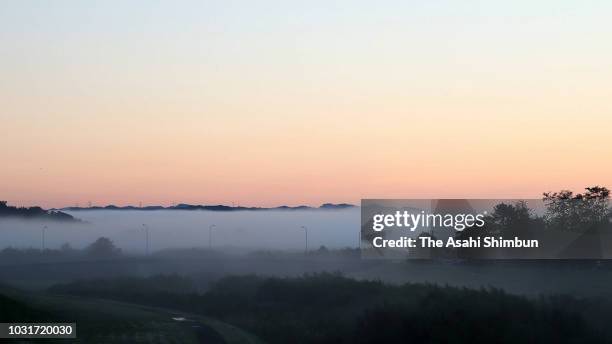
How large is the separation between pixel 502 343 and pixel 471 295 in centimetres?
1130

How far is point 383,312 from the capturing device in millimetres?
53844

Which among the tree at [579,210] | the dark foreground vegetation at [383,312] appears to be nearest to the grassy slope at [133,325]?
the dark foreground vegetation at [383,312]

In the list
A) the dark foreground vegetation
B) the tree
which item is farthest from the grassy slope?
the tree

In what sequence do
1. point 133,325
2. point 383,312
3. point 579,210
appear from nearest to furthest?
point 383,312 → point 133,325 → point 579,210

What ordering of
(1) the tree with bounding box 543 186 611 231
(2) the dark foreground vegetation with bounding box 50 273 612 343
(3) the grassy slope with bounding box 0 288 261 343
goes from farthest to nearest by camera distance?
1. (1) the tree with bounding box 543 186 611 231
2. (3) the grassy slope with bounding box 0 288 261 343
3. (2) the dark foreground vegetation with bounding box 50 273 612 343

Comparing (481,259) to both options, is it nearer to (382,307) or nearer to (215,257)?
(382,307)

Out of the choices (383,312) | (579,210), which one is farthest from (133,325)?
(579,210)

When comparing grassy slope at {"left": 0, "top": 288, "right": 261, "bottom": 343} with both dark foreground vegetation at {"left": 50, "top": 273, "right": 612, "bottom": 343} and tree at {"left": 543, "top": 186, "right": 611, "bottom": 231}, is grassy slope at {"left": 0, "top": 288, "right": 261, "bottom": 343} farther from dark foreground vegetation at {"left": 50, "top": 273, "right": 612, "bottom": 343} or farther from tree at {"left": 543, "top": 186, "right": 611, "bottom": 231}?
tree at {"left": 543, "top": 186, "right": 611, "bottom": 231}

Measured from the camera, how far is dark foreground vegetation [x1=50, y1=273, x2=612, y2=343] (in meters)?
50.6

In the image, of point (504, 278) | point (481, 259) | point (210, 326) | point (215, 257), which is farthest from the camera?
point (215, 257)

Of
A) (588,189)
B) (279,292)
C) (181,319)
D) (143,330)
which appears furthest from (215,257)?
(143,330)

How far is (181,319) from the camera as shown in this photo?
63.3 metres

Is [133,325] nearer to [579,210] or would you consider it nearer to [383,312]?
[383,312]

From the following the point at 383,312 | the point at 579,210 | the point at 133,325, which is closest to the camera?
the point at 383,312
